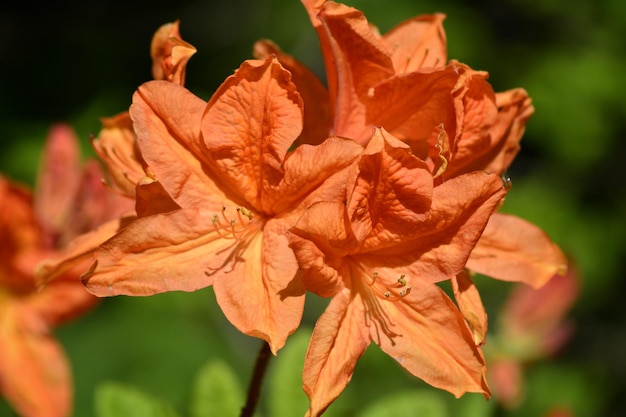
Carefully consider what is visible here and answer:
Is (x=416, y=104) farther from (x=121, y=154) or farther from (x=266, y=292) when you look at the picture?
(x=121, y=154)

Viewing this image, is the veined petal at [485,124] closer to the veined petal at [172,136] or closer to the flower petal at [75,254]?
the veined petal at [172,136]

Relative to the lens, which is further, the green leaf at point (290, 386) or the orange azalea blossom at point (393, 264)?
the green leaf at point (290, 386)

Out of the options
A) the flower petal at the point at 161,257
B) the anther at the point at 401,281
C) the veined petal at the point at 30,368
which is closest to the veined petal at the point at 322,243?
the anther at the point at 401,281

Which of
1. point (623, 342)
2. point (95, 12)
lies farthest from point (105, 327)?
point (623, 342)

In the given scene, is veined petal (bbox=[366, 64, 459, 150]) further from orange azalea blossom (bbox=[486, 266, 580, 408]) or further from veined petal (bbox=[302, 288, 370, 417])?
orange azalea blossom (bbox=[486, 266, 580, 408])

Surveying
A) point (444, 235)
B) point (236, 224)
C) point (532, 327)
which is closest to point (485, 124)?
point (444, 235)

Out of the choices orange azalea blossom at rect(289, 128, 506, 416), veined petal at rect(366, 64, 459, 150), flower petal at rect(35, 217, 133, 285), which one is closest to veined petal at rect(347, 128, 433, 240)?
orange azalea blossom at rect(289, 128, 506, 416)
